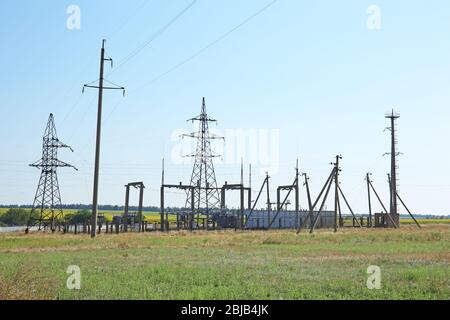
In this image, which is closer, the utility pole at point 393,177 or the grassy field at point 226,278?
the grassy field at point 226,278

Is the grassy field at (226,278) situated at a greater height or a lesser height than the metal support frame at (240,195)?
lesser

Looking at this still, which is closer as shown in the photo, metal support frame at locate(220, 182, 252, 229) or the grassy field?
the grassy field

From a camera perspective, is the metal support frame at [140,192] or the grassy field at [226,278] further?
the metal support frame at [140,192]

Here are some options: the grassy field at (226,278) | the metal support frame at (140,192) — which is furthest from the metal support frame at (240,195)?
the grassy field at (226,278)

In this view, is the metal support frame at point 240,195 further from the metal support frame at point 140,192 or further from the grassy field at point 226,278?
the grassy field at point 226,278

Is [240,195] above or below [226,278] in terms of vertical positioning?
above

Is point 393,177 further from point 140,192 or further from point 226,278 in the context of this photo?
point 226,278

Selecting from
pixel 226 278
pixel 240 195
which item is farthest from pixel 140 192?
pixel 226 278

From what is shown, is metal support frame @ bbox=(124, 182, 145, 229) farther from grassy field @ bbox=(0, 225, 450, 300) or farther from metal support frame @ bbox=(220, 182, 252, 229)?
grassy field @ bbox=(0, 225, 450, 300)

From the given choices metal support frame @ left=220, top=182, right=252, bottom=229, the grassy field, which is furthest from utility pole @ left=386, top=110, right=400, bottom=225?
the grassy field

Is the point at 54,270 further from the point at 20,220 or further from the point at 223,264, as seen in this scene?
the point at 20,220

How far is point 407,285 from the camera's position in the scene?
42.7 feet

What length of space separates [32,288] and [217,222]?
52.1 metres
